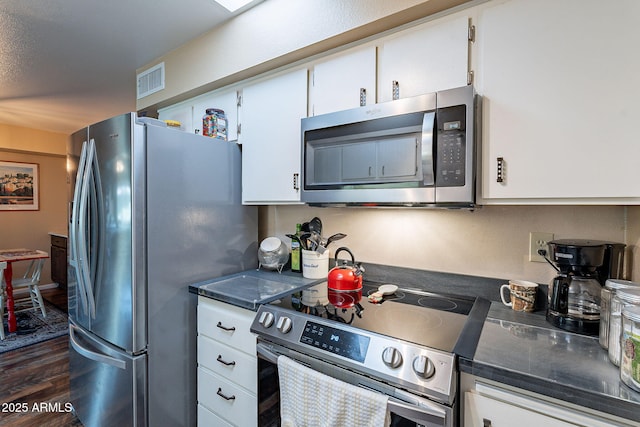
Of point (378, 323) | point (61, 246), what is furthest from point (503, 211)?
point (61, 246)

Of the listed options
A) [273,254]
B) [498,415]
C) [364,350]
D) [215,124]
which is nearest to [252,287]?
[273,254]

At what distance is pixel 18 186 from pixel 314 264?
213 inches

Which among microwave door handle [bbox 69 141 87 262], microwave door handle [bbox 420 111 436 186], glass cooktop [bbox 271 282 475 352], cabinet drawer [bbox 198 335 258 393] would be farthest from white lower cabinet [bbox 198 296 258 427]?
microwave door handle [bbox 420 111 436 186]

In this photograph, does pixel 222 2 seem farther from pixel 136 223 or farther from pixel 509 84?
pixel 509 84

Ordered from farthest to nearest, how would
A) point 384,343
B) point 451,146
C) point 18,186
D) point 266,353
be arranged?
point 18,186, point 266,353, point 451,146, point 384,343

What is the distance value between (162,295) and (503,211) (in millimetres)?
1655

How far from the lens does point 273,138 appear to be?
1721 millimetres

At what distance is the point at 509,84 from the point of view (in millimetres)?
1085

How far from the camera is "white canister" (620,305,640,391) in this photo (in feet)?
2.39

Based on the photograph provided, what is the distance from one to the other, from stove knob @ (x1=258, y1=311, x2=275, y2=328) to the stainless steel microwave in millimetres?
560

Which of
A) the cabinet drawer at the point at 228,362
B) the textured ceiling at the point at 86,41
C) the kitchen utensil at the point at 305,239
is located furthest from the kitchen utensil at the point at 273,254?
the textured ceiling at the point at 86,41

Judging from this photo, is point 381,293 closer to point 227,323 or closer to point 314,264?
point 314,264

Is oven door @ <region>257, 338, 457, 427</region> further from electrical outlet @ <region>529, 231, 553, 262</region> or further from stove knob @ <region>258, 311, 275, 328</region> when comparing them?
electrical outlet @ <region>529, 231, 553, 262</region>

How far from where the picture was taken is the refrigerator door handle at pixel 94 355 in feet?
4.93
